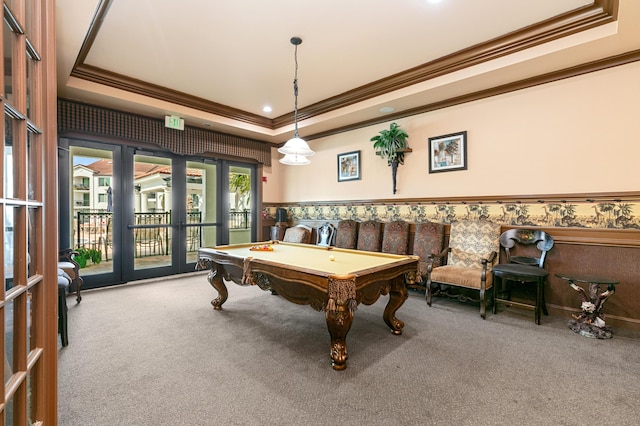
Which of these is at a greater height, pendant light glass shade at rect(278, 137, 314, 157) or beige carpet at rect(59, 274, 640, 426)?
pendant light glass shade at rect(278, 137, 314, 157)

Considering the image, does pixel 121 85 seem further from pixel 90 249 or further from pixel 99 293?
pixel 99 293

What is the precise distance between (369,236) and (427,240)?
0.93 metres

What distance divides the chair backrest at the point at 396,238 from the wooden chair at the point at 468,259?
0.57 meters

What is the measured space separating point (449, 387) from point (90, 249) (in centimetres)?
506

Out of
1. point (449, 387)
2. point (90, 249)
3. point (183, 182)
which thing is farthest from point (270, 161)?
point (449, 387)

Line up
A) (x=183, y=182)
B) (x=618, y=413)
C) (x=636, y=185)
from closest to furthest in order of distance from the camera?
(x=618, y=413), (x=636, y=185), (x=183, y=182)

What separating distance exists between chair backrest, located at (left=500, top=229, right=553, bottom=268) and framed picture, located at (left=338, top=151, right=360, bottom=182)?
2.51 m

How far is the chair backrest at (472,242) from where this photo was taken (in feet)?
12.2

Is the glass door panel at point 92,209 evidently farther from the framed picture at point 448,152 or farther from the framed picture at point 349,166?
the framed picture at point 448,152

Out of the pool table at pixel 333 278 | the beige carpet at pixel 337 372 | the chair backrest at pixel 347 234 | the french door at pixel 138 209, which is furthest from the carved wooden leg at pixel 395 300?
the french door at pixel 138 209

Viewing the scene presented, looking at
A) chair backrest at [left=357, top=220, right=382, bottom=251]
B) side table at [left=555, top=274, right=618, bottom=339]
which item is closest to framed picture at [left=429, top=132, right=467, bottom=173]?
chair backrest at [left=357, top=220, right=382, bottom=251]

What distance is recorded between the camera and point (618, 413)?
1725 millimetres

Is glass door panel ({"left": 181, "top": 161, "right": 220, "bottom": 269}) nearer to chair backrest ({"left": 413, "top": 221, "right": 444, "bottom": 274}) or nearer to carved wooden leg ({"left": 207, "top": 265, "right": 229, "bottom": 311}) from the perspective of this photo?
carved wooden leg ({"left": 207, "top": 265, "right": 229, "bottom": 311})

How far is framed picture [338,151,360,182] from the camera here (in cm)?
534
